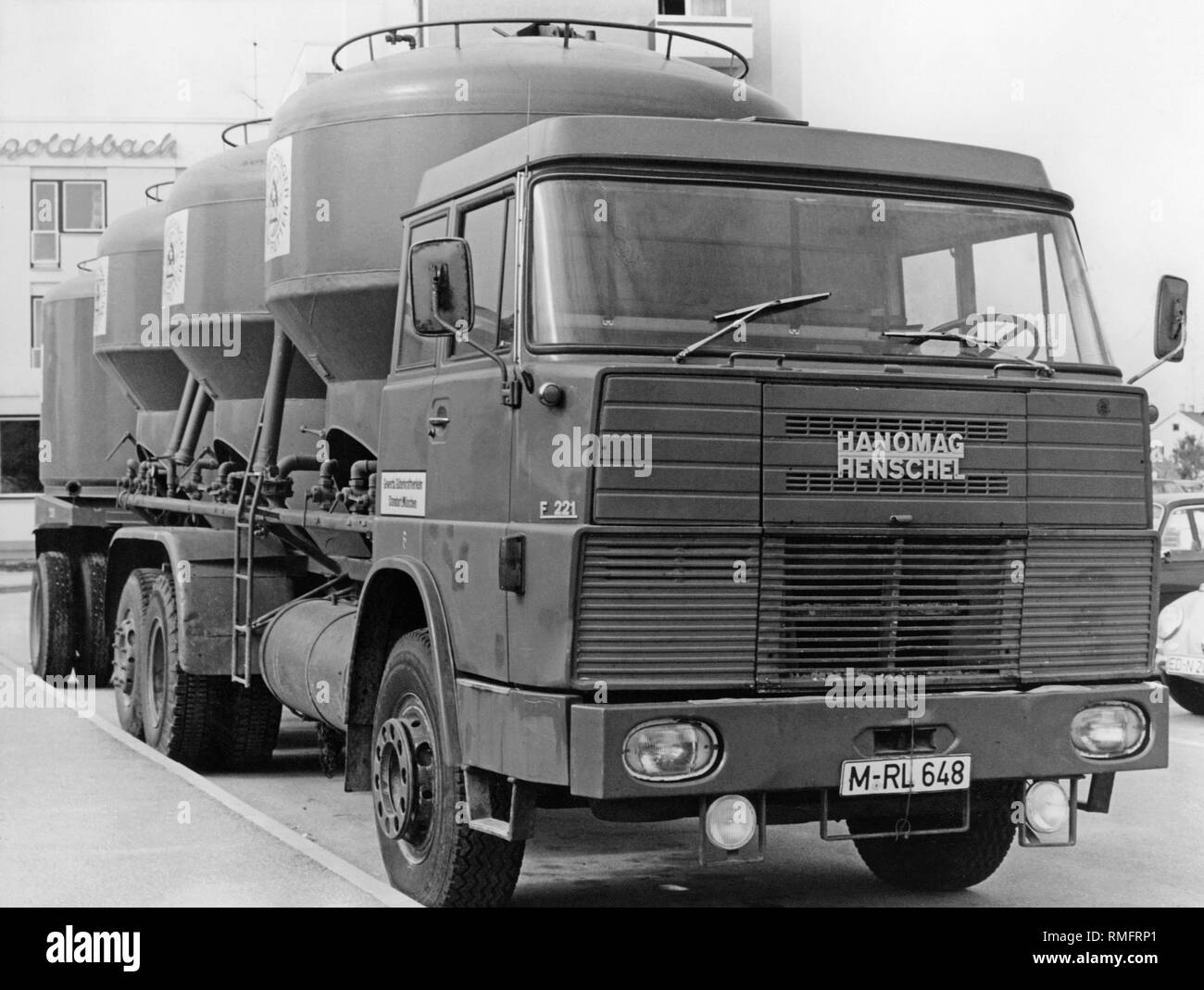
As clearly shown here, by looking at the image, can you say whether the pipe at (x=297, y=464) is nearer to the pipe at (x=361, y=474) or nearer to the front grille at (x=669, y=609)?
the pipe at (x=361, y=474)

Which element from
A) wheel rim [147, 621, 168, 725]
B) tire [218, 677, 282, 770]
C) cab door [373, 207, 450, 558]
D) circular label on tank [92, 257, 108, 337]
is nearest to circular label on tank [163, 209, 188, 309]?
wheel rim [147, 621, 168, 725]

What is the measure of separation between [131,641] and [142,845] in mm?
4082

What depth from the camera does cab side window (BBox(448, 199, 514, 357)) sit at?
20.5 ft

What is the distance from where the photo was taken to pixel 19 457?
1569 inches

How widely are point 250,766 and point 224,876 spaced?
156 inches

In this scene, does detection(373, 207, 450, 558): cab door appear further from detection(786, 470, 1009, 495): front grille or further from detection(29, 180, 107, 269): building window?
detection(29, 180, 107, 269): building window

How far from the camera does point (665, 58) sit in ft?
28.5

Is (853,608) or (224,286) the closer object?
(853,608)

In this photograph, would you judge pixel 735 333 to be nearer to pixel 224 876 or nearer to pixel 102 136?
pixel 224 876

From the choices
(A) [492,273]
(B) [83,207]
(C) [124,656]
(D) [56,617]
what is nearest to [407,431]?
(A) [492,273]

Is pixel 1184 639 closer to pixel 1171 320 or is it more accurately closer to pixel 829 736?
pixel 1171 320

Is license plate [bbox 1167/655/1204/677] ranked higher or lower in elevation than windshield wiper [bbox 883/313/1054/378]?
lower

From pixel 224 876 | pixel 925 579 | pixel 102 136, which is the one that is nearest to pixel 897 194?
pixel 925 579

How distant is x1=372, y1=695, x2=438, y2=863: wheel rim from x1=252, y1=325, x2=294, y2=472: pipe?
3195mm
